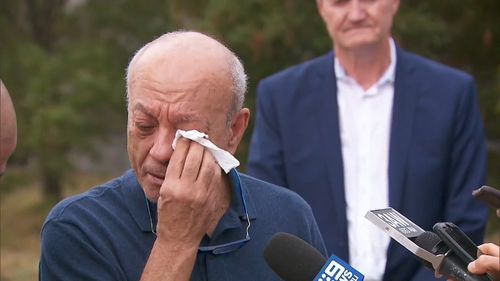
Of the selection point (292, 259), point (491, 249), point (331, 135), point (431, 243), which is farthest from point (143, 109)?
point (331, 135)

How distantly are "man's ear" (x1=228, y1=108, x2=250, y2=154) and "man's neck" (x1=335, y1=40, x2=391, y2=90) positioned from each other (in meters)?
1.55

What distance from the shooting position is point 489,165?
34.1ft

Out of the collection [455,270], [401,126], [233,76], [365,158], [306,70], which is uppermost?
[233,76]

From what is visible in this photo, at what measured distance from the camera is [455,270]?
2539 millimetres

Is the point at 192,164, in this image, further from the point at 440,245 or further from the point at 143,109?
the point at 440,245

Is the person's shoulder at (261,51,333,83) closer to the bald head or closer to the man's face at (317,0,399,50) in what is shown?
the man's face at (317,0,399,50)

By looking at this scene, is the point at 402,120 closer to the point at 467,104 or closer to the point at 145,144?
the point at 467,104

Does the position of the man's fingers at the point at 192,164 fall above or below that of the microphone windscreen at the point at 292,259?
above

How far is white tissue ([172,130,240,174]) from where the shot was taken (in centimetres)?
277

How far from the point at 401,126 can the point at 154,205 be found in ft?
5.89

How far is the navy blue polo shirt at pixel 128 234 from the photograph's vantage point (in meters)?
2.80

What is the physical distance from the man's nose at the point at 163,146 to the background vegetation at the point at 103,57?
6.86 meters

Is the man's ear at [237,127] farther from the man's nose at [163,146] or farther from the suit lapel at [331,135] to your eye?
the suit lapel at [331,135]

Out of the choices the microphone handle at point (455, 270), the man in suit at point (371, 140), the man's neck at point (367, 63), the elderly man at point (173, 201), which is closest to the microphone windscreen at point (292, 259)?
the elderly man at point (173, 201)
